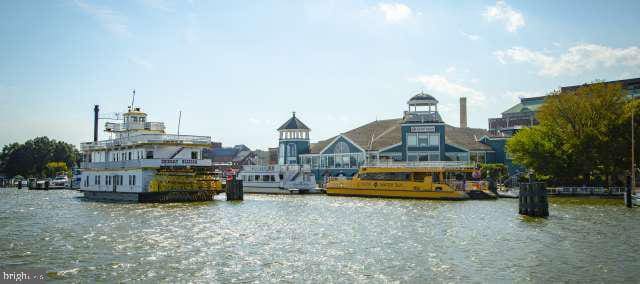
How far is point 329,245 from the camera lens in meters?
24.8

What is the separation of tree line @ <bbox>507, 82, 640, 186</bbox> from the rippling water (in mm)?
13902

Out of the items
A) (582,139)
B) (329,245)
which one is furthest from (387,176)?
(329,245)

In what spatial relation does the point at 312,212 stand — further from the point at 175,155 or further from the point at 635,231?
the point at 635,231

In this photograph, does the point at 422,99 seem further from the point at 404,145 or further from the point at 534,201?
the point at 534,201

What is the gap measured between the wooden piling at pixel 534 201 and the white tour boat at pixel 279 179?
31430mm

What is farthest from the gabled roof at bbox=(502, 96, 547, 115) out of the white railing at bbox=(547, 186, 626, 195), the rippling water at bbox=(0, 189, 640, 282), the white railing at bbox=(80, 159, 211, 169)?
the white railing at bbox=(80, 159, 211, 169)

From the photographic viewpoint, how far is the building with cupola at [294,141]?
77950mm

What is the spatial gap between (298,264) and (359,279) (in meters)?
3.11

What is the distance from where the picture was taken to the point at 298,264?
2070 centimetres

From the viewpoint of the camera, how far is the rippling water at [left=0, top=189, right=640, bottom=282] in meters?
19.2

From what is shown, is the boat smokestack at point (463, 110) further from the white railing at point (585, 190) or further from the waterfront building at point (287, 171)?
the white railing at point (585, 190)

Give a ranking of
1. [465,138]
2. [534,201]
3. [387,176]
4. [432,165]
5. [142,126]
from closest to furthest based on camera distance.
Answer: [534,201]
[432,165]
[387,176]
[142,126]
[465,138]

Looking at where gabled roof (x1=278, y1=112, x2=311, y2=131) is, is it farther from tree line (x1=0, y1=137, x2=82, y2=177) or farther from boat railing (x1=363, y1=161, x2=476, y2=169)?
tree line (x1=0, y1=137, x2=82, y2=177)

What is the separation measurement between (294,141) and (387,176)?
973 inches
